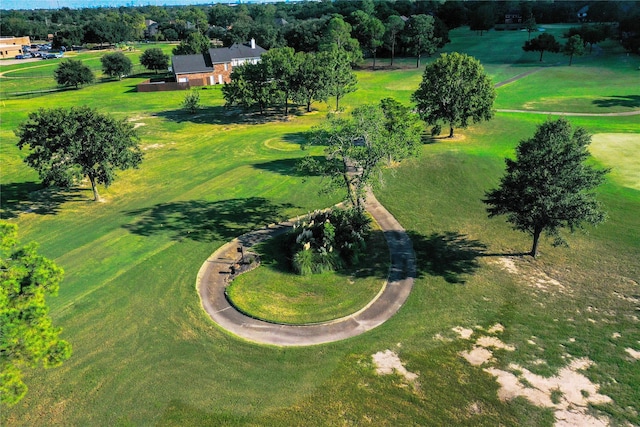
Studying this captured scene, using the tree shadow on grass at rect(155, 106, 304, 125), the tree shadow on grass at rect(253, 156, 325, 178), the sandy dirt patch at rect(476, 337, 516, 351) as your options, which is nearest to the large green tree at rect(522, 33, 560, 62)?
the tree shadow on grass at rect(155, 106, 304, 125)

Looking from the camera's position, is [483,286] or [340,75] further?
[340,75]

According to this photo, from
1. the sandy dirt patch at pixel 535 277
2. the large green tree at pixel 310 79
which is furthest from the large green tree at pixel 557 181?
the large green tree at pixel 310 79

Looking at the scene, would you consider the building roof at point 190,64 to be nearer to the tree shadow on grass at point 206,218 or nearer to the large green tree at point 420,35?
the large green tree at point 420,35

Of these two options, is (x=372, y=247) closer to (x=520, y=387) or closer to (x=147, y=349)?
(x=520, y=387)

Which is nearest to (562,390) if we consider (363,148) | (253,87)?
(363,148)

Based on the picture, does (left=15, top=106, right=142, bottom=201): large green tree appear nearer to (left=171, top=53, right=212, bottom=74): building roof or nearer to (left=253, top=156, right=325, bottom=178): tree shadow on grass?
(left=253, top=156, right=325, bottom=178): tree shadow on grass

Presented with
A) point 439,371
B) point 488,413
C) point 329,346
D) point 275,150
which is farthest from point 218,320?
point 275,150
